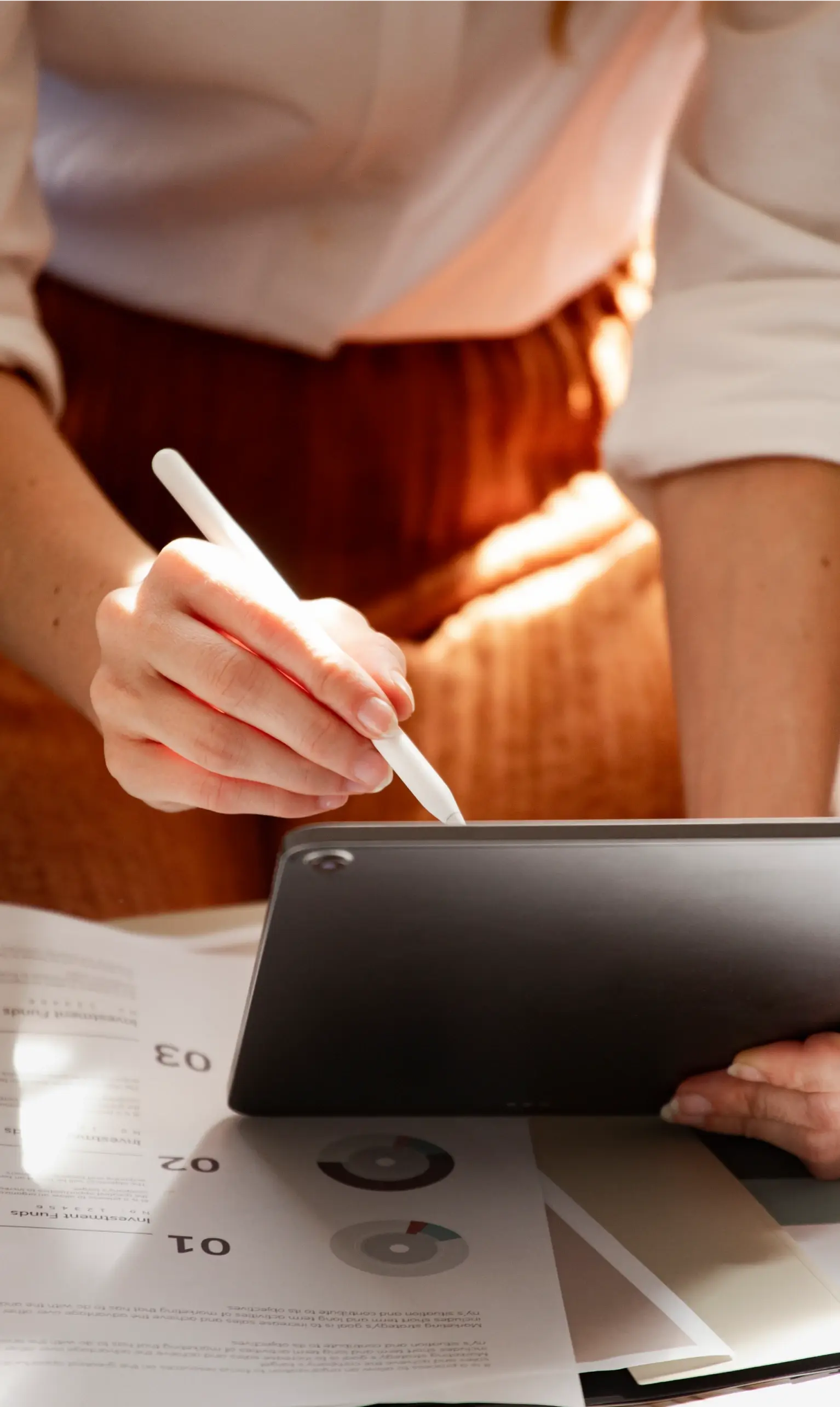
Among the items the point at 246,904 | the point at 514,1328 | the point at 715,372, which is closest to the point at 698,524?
the point at 715,372

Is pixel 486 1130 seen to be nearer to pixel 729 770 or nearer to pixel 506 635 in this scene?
pixel 729 770

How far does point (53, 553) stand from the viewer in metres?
0.57

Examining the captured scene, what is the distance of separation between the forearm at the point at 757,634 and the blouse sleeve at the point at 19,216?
331 mm

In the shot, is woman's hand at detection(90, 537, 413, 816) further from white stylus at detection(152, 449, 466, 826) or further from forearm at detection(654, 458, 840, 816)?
forearm at detection(654, 458, 840, 816)

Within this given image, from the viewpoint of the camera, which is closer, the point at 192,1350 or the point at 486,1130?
the point at 192,1350

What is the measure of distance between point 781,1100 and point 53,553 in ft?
1.19

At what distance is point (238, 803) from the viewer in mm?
450

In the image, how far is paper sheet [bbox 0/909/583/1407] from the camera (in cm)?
34

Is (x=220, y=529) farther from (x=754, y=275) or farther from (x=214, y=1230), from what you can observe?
(x=754, y=275)

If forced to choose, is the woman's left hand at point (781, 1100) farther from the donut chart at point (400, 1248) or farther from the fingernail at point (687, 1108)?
the donut chart at point (400, 1248)

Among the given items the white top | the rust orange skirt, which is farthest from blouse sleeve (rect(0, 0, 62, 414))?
the rust orange skirt

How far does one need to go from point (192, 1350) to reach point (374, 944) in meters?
0.12

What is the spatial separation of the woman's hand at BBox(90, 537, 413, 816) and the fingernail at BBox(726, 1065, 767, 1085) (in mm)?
161

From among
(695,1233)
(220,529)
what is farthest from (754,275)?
(695,1233)
